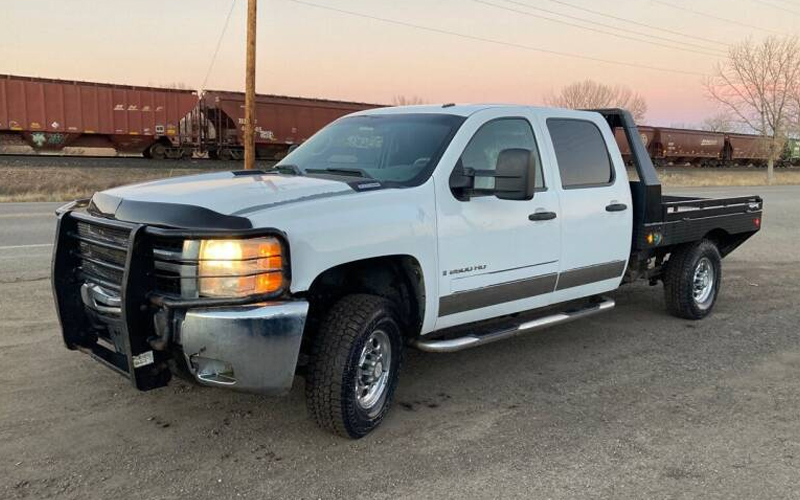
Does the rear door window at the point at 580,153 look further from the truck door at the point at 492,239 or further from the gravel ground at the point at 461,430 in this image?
the gravel ground at the point at 461,430

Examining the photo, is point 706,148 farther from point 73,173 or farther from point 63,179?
point 63,179

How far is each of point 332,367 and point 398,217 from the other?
3.07 feet

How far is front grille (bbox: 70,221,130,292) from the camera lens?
3.48m

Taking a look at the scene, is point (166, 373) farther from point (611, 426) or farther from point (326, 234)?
point (611, 426)

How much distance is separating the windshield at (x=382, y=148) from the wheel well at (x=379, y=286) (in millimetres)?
538

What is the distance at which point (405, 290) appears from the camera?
415 cm

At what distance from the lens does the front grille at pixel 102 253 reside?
3483 mm

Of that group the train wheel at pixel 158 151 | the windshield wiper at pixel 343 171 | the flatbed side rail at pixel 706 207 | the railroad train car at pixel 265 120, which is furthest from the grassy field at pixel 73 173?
the flatbed side rail at pixel 706 207

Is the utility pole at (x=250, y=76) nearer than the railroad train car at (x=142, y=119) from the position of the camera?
Yes

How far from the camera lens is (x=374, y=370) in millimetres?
3912

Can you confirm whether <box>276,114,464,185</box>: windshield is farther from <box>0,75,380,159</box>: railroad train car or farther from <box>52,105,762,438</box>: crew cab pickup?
<box>0,75,380,159</box>: railroad train car

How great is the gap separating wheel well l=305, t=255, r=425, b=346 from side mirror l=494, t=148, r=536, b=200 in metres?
0.75

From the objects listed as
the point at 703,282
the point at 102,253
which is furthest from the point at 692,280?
the point at 102,253

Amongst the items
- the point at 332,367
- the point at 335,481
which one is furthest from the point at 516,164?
the point at 335,481
